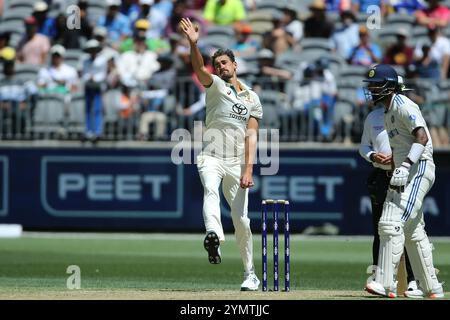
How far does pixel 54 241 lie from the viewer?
21.8 meters

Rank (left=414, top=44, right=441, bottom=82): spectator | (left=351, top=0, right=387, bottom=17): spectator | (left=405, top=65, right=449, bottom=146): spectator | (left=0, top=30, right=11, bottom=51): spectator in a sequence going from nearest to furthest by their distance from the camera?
(left=405, top=65, right=449, bottom=146): spectator → (left=414, top=44, right=441, bottom=82): spectator → (left=351, top=0, right=387, bottom=17): spectator → (left=0, top=30, right=11, bottom=51): spectator

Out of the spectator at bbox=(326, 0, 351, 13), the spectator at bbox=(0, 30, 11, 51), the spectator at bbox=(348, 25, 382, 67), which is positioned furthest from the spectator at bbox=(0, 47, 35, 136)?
the spectator at bbox=(326, 0, 351, 13)

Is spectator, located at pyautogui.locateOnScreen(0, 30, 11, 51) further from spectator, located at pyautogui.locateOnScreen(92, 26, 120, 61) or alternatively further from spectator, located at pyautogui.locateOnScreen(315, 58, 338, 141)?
spectator, located at pyautogui.locateOnScreen(315, 58, 338, 141)

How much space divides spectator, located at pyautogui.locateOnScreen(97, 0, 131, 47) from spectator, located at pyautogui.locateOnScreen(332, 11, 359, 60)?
4030mm

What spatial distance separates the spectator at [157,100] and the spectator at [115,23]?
2.21m

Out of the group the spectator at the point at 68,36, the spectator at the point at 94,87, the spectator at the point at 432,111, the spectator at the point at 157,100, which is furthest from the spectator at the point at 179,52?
the spectator at the point at 432,111

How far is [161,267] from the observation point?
56.7ft

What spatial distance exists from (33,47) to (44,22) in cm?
77

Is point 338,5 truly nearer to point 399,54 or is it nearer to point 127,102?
point 399,54

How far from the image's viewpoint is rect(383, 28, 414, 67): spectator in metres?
23.0

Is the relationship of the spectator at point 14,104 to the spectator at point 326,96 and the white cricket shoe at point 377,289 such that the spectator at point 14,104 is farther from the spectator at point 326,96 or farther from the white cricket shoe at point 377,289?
the white cricket shoe at point 377,289

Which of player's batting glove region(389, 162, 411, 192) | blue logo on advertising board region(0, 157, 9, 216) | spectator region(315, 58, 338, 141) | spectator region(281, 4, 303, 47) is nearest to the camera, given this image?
player's batting glove region(389, 162, 411, 192)

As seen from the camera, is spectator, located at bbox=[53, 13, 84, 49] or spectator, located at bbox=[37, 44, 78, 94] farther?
spectator, located at bbox=[53, 13, 84, 49]

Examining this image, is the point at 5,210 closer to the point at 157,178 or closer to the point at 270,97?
the point at 157,178
